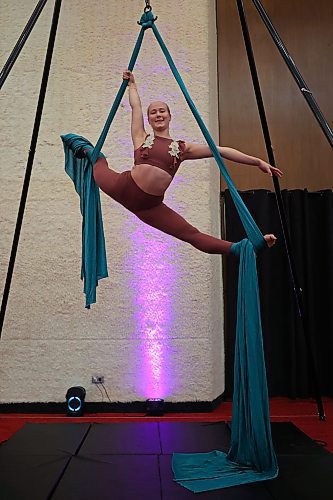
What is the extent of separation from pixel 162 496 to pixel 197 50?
12.4 feet

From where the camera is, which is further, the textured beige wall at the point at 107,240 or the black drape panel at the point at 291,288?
the black drape panel at the point at 291,288

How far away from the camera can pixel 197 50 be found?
172 inches

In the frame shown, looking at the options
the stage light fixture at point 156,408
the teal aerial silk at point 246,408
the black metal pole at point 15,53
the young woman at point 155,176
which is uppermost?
the black metal pole at point 15,53

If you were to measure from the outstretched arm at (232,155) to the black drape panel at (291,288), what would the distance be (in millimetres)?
2029

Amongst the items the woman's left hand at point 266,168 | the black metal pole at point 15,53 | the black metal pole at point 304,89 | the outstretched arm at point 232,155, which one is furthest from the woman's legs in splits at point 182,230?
the black metal pole at point 15,53

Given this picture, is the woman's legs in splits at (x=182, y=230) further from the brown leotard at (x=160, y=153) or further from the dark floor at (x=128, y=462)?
the dark floor at (x=128, y=462)

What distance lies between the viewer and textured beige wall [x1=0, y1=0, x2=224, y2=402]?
4.06m

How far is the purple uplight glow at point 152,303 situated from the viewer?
4.06 m

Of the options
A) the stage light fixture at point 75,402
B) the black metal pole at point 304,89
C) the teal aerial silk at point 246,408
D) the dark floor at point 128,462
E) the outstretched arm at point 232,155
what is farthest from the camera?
the stage light fixture at point 75,402

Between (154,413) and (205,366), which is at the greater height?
(205,366)

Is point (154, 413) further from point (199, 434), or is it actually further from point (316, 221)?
point (316, 221)

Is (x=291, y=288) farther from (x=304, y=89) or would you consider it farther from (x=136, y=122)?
(x=136, y=122)

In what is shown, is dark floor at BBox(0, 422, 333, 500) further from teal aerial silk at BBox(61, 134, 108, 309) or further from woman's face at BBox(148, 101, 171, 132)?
woman's face at BBox(148, 101, 171, 132)

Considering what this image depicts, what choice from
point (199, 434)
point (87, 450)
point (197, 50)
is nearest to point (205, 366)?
point (199, 434)
